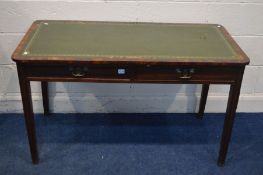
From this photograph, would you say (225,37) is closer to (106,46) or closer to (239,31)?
(239,31)

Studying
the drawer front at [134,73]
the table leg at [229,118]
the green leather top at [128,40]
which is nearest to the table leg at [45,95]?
the green leather top at [128,40]

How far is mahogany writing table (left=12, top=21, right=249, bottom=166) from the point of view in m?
1.84

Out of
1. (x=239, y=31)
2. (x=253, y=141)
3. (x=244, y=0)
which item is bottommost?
(x=253, y=141)

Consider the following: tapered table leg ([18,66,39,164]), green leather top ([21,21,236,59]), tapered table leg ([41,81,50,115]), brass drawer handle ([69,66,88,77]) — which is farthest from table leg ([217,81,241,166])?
tapered table leg ([41,81,50,115])

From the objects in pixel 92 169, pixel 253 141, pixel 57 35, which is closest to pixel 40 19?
pixel 57 35

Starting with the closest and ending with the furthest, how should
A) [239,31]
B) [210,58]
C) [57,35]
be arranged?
[210,58], [57,35], [239,31]

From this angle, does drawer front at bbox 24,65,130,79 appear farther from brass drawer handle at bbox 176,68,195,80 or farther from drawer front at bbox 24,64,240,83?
brass drawer handle at bbox 176,68,195,80

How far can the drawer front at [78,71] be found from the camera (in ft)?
6.13

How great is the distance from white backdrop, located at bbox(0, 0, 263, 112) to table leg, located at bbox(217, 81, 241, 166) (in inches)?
22.3

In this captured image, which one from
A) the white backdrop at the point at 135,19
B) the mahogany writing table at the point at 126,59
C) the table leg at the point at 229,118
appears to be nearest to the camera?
the mahogany writing table at the point at 126,59

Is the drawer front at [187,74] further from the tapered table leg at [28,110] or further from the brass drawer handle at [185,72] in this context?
the tapered table leg at [28,110]

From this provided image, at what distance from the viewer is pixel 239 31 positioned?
2473mm

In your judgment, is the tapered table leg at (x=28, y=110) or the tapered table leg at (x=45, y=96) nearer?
the tapered table leg at (x=28, y=110)

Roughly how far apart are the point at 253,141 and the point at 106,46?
47.9 inches
